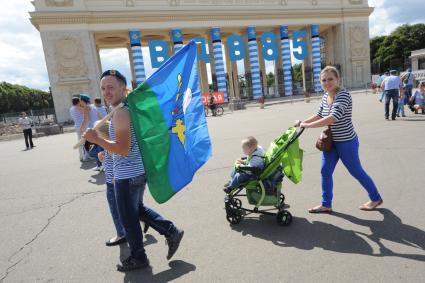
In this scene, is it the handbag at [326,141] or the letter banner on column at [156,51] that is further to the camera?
the letter banner on column at [156,51]

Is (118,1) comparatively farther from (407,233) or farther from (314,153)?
(407,233)

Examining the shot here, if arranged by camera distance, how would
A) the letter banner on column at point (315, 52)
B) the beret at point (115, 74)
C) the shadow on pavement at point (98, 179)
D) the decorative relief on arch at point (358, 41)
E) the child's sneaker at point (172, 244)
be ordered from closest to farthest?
the beret at point (115, 74), the child's sneaker at point (172, 244), the shadow on pavement at point (98, 179), the letter banner on column at point (315, 52), the decorative relief on arch at point (358, 41)

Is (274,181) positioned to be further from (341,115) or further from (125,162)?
(125,162)

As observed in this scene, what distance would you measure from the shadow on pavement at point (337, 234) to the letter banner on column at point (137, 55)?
36727 mm

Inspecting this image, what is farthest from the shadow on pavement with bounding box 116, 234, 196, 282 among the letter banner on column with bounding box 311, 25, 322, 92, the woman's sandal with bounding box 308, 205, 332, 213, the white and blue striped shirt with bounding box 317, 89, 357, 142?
the letter banner on column with bounding box 311, 25, 322, 92

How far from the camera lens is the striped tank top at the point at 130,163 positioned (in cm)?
294

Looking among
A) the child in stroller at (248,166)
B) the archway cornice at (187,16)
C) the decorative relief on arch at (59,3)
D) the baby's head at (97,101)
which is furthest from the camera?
the archway cornice at (187,16)

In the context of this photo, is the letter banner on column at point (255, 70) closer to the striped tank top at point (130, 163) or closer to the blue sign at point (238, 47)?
the blue sign at point (238, 47)

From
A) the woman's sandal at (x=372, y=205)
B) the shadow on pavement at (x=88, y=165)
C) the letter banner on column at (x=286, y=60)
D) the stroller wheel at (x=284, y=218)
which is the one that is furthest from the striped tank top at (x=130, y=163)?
the letter banner on column at (x=286, y=60)

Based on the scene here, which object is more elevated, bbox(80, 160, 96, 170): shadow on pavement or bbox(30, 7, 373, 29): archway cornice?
bbox(30, 7, 373, 29): archway cornice

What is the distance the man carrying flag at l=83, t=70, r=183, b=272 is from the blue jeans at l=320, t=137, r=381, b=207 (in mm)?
2314

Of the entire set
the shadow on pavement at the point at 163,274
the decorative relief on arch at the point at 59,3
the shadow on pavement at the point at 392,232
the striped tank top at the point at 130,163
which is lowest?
the shadow on pavement at the point at 392,232

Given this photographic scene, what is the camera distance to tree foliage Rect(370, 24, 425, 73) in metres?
62.0

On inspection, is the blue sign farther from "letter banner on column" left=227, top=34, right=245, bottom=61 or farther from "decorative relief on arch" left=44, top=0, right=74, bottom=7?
"decorative relief on arch" left=44, top=0, right=74, bottom=7
